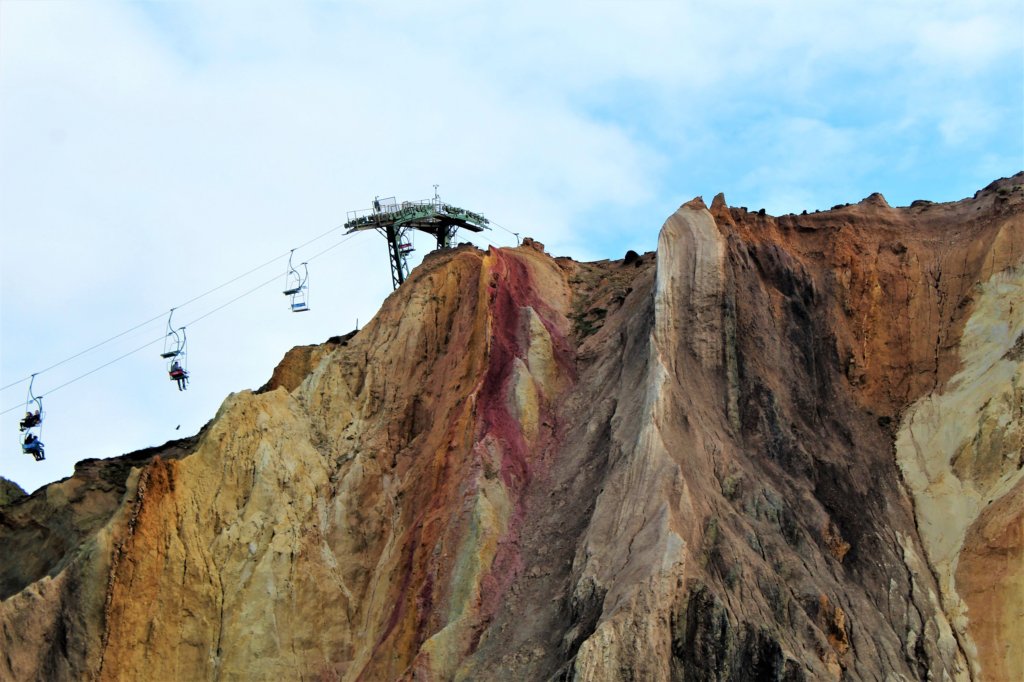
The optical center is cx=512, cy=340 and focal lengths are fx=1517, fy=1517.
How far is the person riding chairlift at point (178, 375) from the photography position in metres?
47.4

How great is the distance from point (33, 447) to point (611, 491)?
21.2m

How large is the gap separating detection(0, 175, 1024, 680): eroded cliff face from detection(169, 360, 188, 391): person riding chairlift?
15.9ft

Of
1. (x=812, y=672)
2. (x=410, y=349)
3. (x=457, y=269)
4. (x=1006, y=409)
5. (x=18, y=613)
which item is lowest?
(x=812, y=672)

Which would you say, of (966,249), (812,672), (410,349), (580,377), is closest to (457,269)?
(410,349)

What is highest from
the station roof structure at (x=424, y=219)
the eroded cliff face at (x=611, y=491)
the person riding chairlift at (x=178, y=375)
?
the station roof structure at (x=424, y=219)

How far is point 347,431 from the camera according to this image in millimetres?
39844

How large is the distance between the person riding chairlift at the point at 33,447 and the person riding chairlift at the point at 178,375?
14.6 ft

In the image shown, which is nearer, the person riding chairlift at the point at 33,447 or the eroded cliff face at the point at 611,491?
the eroded cliff face at the point at 611,491

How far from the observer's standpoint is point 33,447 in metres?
46.1

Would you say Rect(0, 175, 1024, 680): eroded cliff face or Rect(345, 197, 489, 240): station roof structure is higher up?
Rect(345, 197, 489, 240): station roof structure

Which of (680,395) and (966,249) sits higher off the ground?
(966,249)

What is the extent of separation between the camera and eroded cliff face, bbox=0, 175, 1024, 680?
31.3 m

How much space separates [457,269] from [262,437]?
8259 mm

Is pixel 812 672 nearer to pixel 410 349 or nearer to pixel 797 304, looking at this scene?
pixel 797 304
